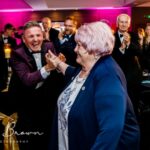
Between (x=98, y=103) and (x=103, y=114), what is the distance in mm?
58

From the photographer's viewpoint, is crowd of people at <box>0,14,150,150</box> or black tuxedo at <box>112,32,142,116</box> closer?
crowd of people at <box>0,14,150,150</box>

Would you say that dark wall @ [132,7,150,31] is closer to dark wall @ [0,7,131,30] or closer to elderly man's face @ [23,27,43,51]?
dark wall @ [0,7,131,30]

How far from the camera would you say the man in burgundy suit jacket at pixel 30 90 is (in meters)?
2.43

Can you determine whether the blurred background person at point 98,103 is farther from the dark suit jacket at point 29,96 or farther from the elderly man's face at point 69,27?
the elderly man's face at point 69,27

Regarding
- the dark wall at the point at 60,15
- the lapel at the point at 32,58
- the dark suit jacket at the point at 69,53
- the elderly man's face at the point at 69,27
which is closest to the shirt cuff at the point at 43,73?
the lapel at the point at 32,58

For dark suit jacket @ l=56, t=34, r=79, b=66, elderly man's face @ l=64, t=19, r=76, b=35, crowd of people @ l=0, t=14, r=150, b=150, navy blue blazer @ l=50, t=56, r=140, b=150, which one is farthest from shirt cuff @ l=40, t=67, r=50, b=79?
elderly man's face @ l=64, t=19, r=76, b=35

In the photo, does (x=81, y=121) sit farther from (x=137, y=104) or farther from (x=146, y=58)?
(x=146, y=58)

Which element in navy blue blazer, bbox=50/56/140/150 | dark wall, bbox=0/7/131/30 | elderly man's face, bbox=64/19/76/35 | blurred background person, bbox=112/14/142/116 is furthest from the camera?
Answer: dark wall, bbox=0/7/131/30

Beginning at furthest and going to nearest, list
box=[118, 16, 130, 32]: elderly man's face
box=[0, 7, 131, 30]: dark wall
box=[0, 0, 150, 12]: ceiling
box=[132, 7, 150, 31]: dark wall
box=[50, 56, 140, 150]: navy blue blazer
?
1. box=[0, 7, 131, 30]: dark wall
2. box=[132, 7, 150, 31]: dark wall
3. box=[0, 0, 150, 12]: ceiling
4. box=[118, 16, 130, 32]: elderly man's face
5. box=[50, 56, 140, 150]: navy blue blazer

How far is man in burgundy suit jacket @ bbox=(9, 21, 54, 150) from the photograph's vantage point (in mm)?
2432

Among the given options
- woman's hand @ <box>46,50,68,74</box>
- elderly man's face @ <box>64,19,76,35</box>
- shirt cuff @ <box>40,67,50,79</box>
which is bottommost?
shirt cuff @ <box>40,67,50,79</box>

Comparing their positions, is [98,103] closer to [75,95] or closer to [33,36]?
[75,95]

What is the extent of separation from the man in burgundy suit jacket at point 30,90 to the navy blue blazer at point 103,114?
709 millimetres

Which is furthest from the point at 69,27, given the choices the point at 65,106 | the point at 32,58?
the point at 65,106
